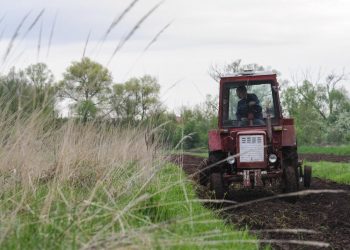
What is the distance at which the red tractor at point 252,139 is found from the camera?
9.73m

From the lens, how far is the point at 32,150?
6.63 meters

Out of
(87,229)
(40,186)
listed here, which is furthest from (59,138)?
(87,229)

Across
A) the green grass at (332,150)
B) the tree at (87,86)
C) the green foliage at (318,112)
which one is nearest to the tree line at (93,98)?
the tree at (87,86)

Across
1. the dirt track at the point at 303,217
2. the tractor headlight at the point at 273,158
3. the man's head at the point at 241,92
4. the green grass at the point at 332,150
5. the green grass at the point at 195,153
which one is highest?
the man's head at the point at 241,92

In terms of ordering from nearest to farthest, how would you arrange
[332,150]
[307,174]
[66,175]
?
[66,175], [307,174], [332,150]

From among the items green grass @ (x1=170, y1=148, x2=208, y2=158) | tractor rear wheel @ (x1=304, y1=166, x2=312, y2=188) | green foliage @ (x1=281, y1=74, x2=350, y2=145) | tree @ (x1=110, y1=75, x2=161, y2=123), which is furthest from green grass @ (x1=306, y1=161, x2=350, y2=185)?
green foliage @ (x1=281, y1=74, x2=350, y2=145)

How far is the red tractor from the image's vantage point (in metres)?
9.73

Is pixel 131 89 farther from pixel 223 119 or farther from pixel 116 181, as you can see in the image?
pixel 223 119

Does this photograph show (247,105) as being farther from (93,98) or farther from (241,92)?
(93,98)

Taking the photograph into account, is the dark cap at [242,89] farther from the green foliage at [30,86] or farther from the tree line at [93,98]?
the green foliage at [30,86]

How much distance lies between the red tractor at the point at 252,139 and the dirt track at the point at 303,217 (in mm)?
464

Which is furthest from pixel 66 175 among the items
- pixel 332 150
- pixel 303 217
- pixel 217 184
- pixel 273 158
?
pixel 332 150

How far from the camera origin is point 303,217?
7852mm

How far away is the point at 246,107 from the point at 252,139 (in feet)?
2.84
